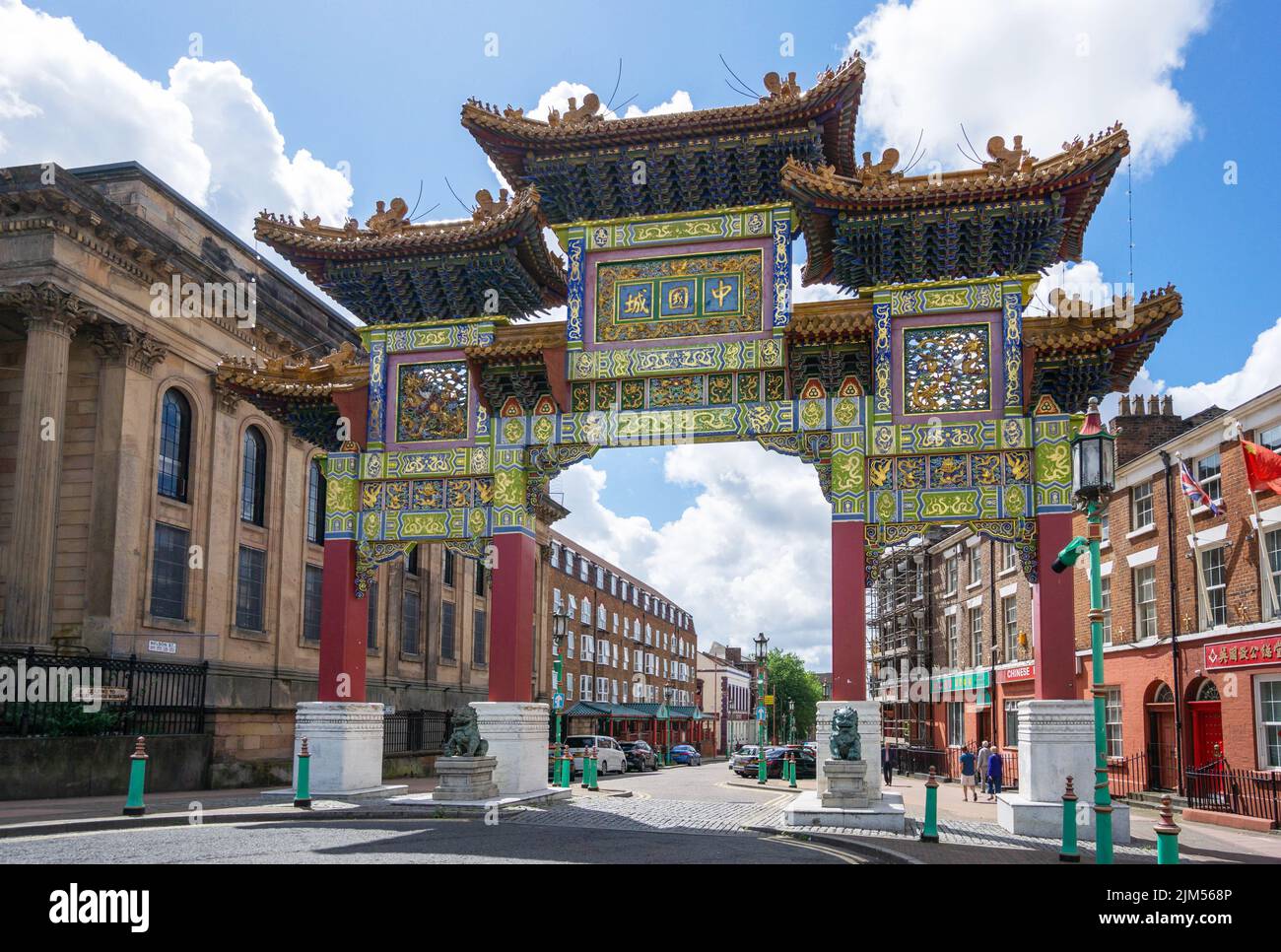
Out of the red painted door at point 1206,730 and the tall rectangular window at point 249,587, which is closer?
the red painted door at point 1206,730

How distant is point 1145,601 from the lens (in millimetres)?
31141

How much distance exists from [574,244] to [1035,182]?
29.2 feet

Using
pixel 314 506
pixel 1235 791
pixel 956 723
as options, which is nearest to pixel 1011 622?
pixel 956 723

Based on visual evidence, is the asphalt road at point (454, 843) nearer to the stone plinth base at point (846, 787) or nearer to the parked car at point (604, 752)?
the stone plinth base at point (846, 787)

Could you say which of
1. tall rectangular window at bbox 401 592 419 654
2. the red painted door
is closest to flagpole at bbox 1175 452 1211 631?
the red painted door

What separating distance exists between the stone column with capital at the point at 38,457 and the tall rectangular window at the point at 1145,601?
Answer: 92.8 feet

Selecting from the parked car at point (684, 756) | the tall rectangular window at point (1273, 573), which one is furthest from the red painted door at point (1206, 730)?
the parked car at point (684, 756)

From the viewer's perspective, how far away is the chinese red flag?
78.2ft

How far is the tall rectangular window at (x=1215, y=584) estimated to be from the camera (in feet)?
89.0

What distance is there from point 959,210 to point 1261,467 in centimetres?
978

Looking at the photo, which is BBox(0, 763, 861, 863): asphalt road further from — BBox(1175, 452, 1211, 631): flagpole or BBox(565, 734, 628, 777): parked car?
BBox(565, 734, 628, 777): parked car

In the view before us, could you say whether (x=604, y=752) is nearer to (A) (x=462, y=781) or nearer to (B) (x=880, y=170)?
(A) (x=462, y=781)
